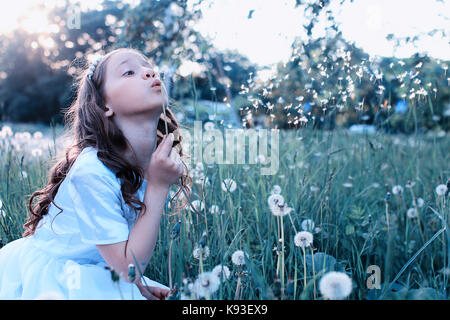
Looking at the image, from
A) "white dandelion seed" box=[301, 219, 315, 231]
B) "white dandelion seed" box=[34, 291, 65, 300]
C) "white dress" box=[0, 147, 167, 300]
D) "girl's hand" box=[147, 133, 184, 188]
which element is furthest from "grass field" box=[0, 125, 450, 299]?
"white dandelion seed" box=[34, 291, 65, 300]

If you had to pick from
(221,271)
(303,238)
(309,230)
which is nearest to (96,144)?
(221,271)

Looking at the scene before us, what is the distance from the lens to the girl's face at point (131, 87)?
1.26m

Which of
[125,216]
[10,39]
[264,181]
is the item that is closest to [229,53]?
[264,181]

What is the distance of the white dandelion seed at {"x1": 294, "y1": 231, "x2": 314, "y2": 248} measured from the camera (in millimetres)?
1080

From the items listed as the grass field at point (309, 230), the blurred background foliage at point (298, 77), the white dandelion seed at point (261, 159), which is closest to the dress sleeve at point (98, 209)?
the grass field at point (309, 230)

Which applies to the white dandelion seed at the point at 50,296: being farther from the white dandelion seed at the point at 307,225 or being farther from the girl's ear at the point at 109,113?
the white dandelion seed at the point at 307,225

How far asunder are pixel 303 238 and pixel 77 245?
0.72 meters

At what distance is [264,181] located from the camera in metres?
1.97

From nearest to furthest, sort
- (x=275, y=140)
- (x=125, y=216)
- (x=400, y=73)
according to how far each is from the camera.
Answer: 1. (x=125, y=216)
2. (x=400, y=73)
3. (x=275, y=140)

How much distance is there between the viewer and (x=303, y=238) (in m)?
1.09

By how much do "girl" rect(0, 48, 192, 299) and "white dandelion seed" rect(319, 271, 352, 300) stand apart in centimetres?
49

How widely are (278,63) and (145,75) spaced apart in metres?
1.00

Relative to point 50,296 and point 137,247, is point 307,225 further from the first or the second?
point 50,296
